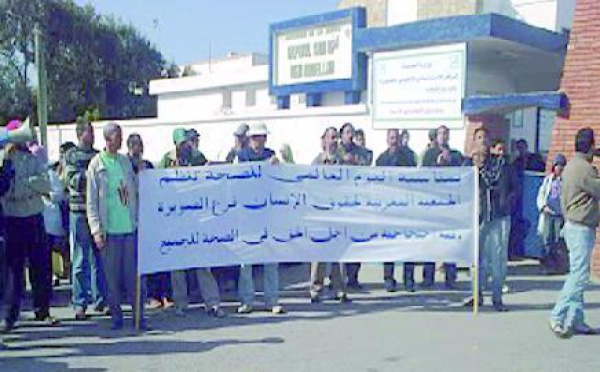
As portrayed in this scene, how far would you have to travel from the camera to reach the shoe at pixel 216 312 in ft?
24.3

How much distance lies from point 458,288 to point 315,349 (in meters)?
3.37

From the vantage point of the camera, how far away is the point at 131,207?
6852 mm

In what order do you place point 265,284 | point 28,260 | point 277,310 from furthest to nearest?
point 265,284, point 277,310, point 28,260

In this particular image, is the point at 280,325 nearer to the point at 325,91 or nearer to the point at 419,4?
the point at 325,91

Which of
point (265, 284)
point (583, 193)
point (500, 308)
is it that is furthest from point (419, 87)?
point (583, 193)

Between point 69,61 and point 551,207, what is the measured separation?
38.7 m

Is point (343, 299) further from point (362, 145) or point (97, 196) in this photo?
point (97, 196)

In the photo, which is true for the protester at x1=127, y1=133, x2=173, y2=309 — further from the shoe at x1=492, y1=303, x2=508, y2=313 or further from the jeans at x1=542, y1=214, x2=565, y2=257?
the jeans at x1=542, y1=214, x2=565, y2=257

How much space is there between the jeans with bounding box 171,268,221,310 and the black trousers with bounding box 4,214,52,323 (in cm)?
130

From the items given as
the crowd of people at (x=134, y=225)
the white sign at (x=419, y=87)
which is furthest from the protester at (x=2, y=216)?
the white sign at (x=419, y=87)

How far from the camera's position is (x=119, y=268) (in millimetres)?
6809

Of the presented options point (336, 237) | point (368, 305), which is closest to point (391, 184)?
point (336, 237)

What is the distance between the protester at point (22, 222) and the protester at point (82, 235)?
35cm

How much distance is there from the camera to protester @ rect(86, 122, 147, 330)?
665 centimetres
